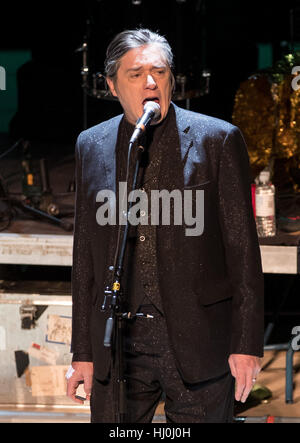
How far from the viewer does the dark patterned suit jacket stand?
7.41ft

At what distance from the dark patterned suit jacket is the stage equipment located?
7.61 ft

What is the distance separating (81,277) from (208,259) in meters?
0.40

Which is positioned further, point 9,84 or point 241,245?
point 9,84

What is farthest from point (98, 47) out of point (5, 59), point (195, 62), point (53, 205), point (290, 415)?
point (5, 59)

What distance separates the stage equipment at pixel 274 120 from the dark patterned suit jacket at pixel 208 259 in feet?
7.61

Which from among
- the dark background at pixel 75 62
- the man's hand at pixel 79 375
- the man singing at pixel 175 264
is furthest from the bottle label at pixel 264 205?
the dark background at pixel 75 62

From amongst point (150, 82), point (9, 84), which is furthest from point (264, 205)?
point (9, 84)

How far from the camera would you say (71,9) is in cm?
820

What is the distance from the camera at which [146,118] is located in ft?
6.91

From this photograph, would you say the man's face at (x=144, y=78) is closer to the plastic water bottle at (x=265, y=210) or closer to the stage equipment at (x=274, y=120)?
the plastic water bottle at (x=265, y=210)

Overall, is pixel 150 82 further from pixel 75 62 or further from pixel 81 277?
pixel 75 62

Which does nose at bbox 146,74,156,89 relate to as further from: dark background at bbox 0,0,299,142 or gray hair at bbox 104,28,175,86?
dark background at bbox 0,0,299,142
